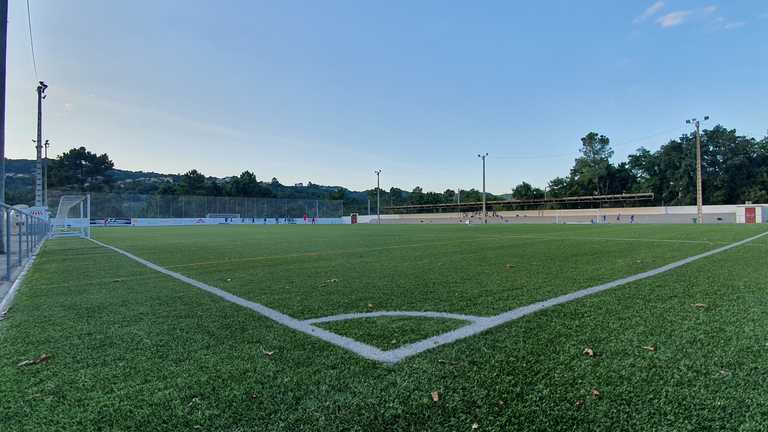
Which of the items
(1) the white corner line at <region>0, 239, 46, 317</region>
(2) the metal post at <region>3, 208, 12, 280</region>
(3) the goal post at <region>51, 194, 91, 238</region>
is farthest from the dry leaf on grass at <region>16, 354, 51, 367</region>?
(3) the goal post at <region>51, 194, 91, 238</region>

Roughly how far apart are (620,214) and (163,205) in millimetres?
56554

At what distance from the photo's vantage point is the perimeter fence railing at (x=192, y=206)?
137 ft

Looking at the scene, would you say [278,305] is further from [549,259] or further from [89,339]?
[549,259]

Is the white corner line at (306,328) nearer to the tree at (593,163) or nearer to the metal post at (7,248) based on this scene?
the metal post at (7,248)

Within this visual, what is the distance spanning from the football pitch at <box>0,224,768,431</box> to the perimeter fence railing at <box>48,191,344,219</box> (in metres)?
45.2

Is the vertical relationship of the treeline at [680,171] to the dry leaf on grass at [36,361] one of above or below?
above

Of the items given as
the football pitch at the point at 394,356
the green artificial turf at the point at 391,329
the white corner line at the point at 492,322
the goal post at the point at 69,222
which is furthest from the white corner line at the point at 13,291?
the goal post at the point at 69,222

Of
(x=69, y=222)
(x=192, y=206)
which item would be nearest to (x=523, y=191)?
(x=192, y=206)

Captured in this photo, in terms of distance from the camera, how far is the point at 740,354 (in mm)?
2412

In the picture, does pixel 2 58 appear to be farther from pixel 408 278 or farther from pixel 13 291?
pixel 408 278

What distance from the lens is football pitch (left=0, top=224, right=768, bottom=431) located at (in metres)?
1.81

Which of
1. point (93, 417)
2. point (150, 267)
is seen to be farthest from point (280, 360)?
point (150, 267)

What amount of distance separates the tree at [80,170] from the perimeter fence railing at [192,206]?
30170mm

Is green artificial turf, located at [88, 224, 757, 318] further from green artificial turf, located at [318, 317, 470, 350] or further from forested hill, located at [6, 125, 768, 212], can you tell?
forested hill, located at [6, 125, 768, 212]
